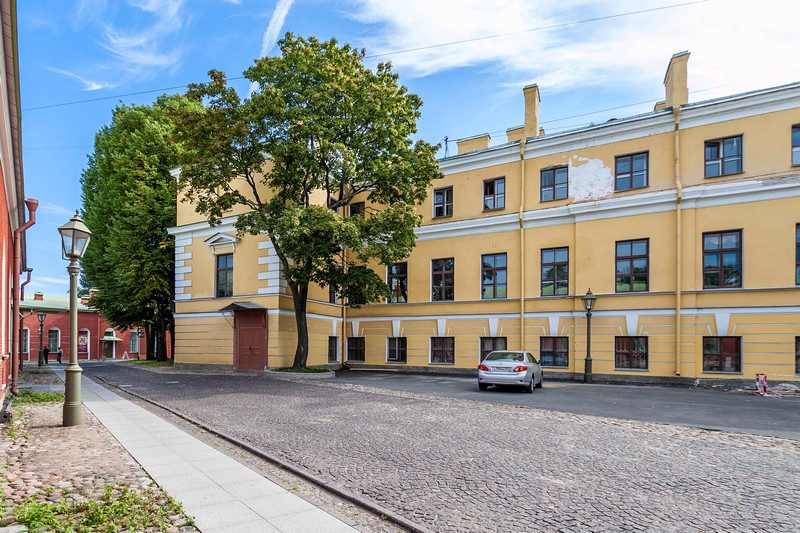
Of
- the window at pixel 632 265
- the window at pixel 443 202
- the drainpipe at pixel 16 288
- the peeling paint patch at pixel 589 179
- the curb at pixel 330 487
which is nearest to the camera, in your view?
the curb at pixel 330 487

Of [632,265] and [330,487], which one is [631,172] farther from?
[330,487]

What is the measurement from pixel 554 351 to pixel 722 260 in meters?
7.72

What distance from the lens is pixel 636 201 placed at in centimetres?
2105

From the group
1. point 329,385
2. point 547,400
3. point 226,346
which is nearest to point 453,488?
point 547,400

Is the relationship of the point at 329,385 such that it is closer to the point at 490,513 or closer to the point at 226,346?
the point at 226,346

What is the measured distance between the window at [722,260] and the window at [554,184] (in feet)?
20.2

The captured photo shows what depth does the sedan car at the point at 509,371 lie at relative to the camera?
1606 cm

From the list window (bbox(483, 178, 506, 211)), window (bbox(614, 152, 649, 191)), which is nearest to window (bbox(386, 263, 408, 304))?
window (bbox(483, 178, 506, 211))

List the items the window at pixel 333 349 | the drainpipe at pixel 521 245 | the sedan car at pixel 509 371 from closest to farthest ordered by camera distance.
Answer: the sedan car at pixel 509 371, the drainpipe at pixel 521 245, the window at pixel 333 349

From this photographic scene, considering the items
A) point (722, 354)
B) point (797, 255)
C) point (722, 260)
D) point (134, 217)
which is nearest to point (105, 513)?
point (722, 354)

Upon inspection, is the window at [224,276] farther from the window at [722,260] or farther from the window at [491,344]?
the window at [722,260]

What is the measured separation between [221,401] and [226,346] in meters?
11.7

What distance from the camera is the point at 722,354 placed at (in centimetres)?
1928

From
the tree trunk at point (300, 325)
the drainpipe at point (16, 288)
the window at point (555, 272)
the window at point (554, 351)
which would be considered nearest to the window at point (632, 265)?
the window at point (555, 272)
